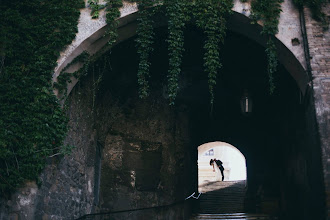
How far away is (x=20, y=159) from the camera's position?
18.4ft

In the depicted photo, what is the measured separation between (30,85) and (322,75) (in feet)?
14.1

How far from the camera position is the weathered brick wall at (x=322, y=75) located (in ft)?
18.2

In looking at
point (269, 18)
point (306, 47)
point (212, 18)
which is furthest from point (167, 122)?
point (306, 47)

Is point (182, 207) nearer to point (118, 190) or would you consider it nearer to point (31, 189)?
point (118, 190)

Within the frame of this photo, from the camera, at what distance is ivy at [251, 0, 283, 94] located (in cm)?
626

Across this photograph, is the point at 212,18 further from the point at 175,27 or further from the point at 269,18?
the point at 269,18

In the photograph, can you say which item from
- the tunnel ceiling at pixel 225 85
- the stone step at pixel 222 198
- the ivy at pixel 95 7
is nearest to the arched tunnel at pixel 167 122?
the tunnel ceiling at pixel 225 85

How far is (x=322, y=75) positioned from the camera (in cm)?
593

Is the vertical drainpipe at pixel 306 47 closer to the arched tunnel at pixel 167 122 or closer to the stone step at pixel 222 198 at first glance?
the arched tunnel at pixel 167 122

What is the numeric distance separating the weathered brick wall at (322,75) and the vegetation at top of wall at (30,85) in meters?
3.64

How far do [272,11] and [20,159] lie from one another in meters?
4.39

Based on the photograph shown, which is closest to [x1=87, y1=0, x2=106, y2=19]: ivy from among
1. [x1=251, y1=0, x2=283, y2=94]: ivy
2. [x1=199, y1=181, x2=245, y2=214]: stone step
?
[x1=251, y1=0, x2=283, y2=94]: ivy

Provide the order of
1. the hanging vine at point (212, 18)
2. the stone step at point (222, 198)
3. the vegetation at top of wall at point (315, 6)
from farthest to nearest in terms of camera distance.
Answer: the stone step at point (222, 198) → the hanging vine at point (212, 18) → the vegetation at top of wall at point (315, 6)

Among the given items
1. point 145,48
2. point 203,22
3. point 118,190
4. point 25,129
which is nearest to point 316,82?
point 203,22
